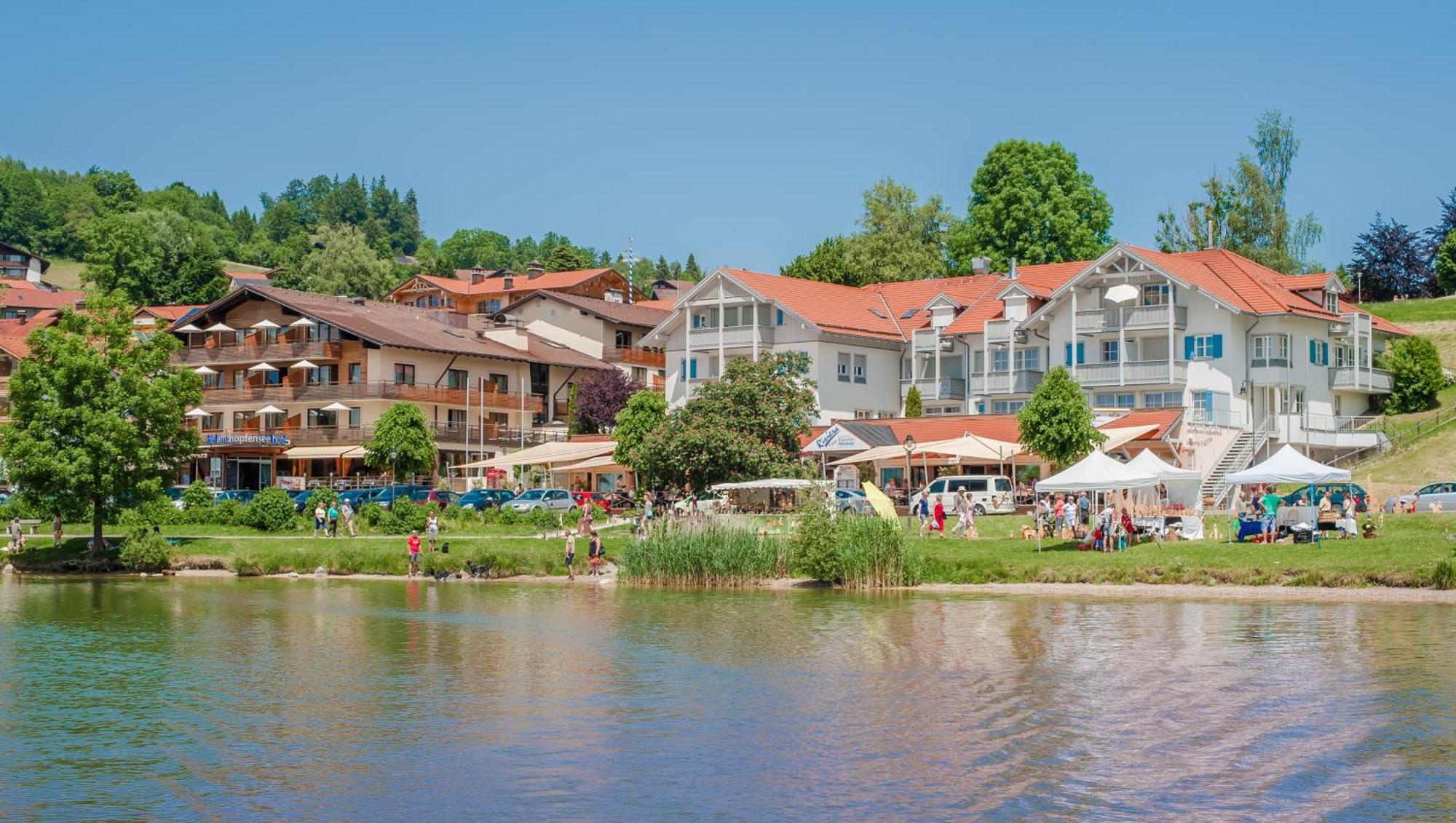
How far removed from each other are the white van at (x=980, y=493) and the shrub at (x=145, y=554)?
1062 inches

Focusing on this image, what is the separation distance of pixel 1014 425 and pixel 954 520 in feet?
38.1

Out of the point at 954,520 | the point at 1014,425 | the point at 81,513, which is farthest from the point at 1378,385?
the point at 81,513

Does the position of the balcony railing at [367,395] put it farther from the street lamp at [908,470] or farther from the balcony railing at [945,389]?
the street lamp at [908,470]

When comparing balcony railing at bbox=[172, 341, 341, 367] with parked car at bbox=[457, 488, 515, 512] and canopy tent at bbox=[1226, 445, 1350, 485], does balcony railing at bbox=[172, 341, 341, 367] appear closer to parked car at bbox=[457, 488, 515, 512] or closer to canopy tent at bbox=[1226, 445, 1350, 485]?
parked car at bbox=[457, 488, 515, 512]

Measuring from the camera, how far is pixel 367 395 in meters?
86.8

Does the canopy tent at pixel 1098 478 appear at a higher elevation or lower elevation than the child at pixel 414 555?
higher

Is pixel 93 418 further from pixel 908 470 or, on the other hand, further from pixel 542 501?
pixel 908 470

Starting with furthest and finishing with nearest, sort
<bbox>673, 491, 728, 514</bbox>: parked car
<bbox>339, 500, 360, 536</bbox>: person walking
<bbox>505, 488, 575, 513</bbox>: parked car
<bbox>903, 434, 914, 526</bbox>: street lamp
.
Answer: <bbox>505, 488, 575, 513</bbox>: parked car → <bbox>339, 500, 360, 536</bbox>: person walking → <bbox>673, 491, 728, 514</bbox>: parked car → <bbox>903, 434, 914, 526</bbox>: street lamp

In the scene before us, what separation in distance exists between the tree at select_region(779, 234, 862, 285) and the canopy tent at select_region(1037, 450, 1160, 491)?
172ft

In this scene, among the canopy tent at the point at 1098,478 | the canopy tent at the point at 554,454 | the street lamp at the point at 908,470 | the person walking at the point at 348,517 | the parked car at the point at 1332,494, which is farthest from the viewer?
the canopy tent at the point at 554,454

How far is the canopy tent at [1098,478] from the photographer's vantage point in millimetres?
46094

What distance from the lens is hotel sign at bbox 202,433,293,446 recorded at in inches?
3457

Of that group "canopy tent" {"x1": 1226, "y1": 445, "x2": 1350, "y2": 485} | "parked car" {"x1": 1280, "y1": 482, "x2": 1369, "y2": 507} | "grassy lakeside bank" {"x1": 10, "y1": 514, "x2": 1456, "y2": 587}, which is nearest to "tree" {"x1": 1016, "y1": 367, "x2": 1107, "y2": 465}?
"grassy lakeside bank" {"x1": 10, "y1": 514, "x2": 1456, "y2": 587}

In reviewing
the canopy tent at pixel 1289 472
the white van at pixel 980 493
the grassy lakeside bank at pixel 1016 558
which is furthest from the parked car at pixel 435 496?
the canopy tent at pixel 1289 472
